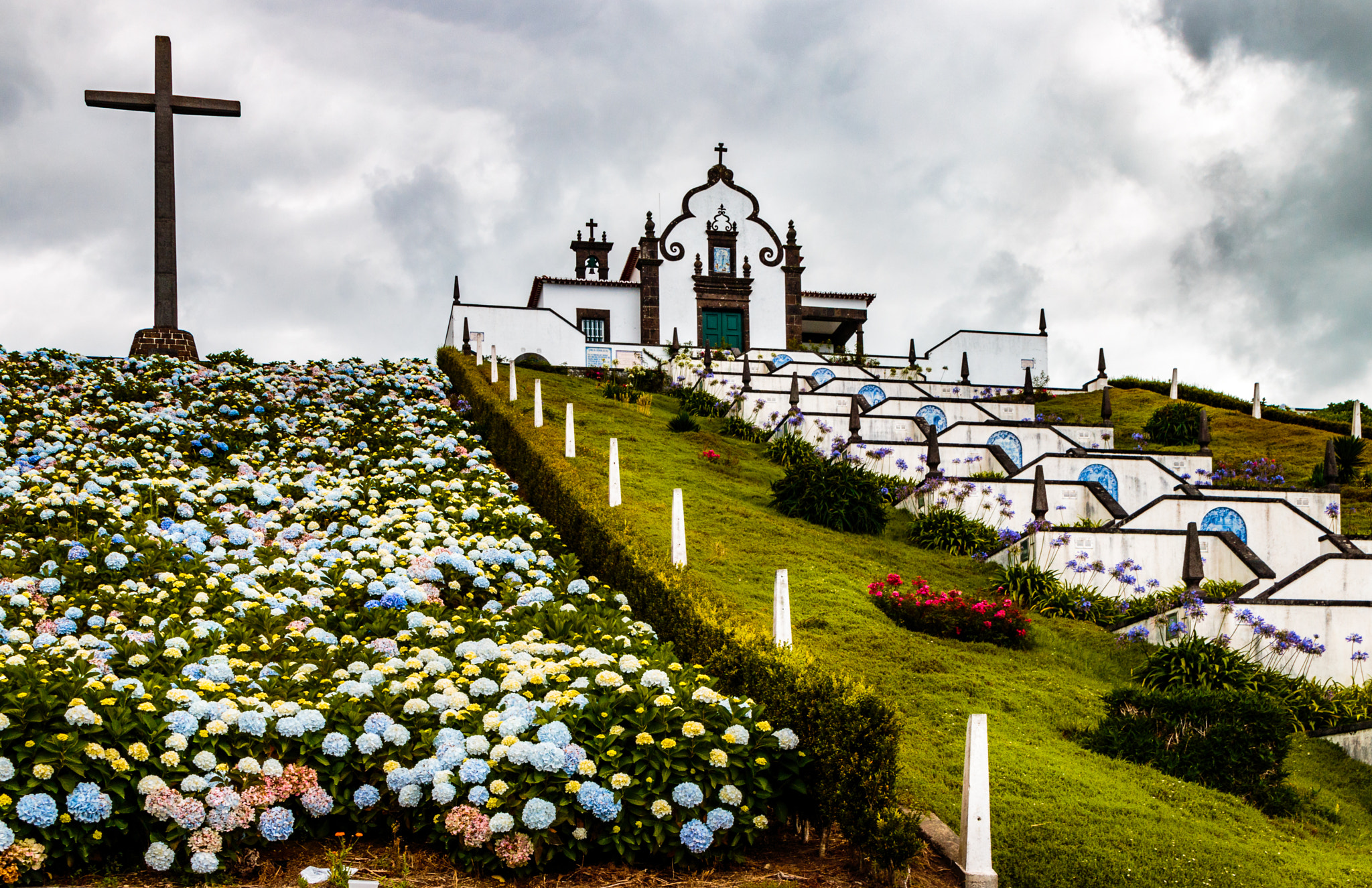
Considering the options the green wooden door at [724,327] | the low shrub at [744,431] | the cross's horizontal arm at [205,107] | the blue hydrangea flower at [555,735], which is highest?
the cross's horizontal arm at [205,107]

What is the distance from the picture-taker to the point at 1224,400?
32.2 m

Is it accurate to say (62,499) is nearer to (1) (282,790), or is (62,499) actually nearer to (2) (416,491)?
(2) (416,491)

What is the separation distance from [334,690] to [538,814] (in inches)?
81.4

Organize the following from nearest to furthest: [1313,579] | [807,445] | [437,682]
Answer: [437,682], [1313,579], [807,445]

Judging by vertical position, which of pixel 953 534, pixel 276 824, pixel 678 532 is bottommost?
pixel 276 824

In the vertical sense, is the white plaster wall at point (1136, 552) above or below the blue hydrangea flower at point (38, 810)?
above

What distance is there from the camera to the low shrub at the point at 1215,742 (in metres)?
8.91

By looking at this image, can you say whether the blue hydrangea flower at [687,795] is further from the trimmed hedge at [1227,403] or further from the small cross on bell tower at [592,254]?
the small cross on bell tower at [592,254]

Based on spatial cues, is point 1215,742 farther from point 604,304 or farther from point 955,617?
point 604,304

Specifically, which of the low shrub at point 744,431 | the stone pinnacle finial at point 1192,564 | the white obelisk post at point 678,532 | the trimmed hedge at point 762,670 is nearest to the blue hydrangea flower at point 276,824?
the trimmed hedge at point 762,670

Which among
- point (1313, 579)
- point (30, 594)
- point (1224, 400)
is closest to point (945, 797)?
point (30, 594)

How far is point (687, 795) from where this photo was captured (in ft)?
20.8

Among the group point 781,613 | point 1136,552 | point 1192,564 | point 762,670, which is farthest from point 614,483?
point 1136,552

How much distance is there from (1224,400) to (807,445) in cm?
1675
